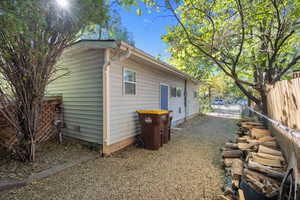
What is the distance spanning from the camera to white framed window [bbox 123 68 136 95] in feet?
14.4

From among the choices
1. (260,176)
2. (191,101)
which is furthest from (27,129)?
(191,101)

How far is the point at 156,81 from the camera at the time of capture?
244 inches

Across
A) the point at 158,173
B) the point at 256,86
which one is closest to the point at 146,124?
the point at 158,173

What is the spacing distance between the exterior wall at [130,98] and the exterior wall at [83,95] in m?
0.35

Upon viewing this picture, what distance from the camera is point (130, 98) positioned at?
15.1ft

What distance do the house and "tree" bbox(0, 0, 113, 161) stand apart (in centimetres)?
78

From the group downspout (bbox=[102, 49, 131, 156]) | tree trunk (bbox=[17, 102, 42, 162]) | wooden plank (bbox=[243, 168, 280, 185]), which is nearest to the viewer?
wooden plank (bbox=[243, 168, 280, 185])

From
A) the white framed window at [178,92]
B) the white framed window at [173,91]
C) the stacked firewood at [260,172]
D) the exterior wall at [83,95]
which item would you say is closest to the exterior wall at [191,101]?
the white framed window at [178,92]

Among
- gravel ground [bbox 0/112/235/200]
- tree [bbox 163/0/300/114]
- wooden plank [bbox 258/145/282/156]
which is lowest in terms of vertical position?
gravel ground [bbox 0/112/235/200]

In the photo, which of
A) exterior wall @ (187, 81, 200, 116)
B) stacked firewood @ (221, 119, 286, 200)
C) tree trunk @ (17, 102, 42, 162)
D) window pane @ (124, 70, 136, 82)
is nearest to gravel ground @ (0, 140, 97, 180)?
tree trunk @ (17, 102, 42, 162)

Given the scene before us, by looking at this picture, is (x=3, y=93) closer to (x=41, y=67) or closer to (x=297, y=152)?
(x=41, y=67)

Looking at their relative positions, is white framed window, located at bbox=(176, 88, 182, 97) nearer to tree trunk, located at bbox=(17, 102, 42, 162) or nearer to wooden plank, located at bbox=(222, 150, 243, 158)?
wooden plank, located at bbox=(222, 150, 243, 158)

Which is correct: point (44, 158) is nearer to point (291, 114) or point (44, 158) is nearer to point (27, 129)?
point (27, 129)

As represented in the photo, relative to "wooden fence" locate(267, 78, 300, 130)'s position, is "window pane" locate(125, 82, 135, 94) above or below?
above
